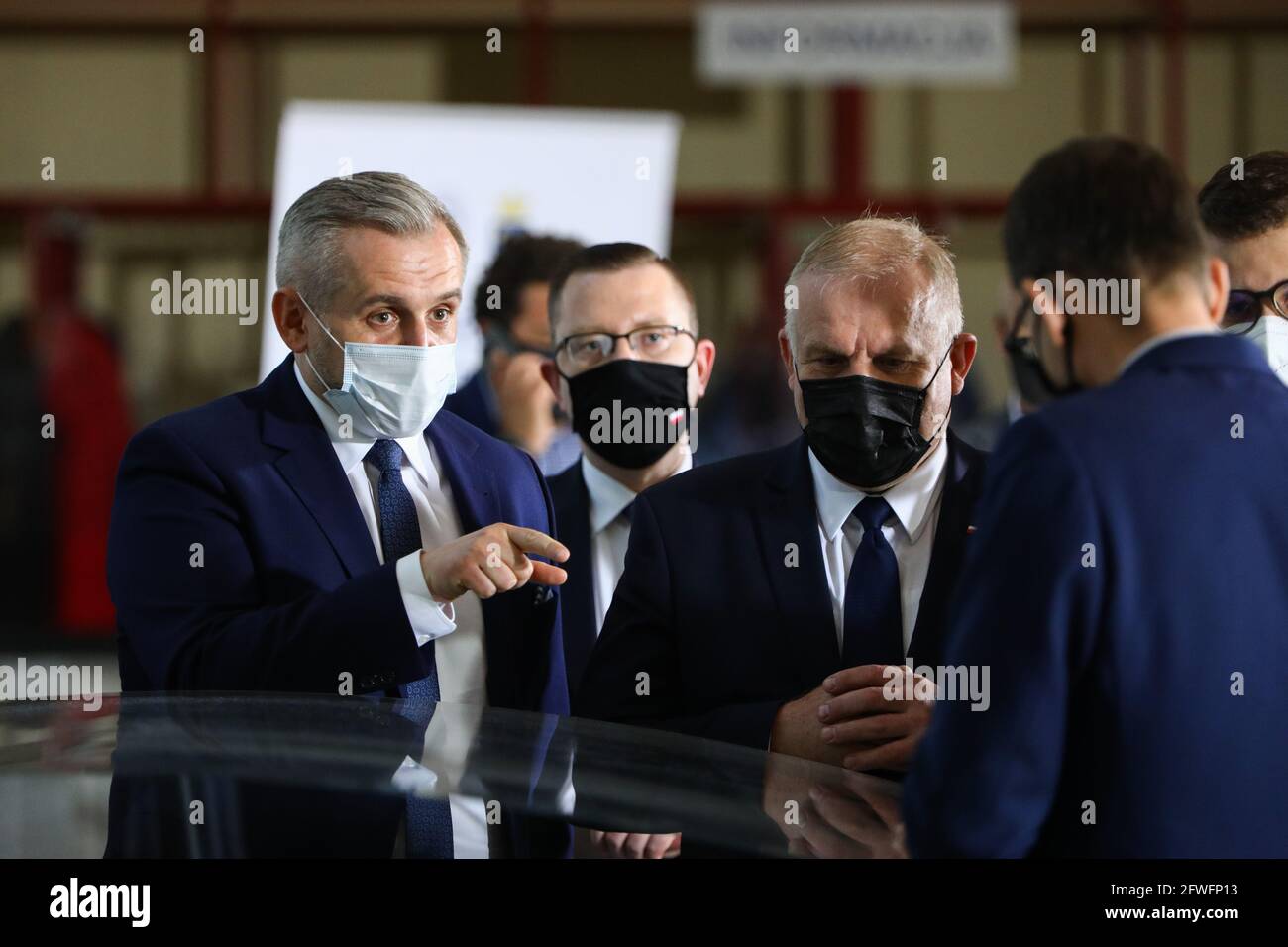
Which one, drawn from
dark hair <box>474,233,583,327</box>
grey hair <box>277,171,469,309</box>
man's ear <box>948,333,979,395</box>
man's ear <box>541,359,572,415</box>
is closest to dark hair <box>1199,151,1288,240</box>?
man's ear <box>948,333,979,395</box>

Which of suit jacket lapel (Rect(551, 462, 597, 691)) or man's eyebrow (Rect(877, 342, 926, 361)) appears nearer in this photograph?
man's eyebrow (Rect(877, 342, 926, 361))

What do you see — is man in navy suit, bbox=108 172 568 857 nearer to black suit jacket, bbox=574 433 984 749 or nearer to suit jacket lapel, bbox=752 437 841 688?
black suit jacket, bbox=574 433 984 749

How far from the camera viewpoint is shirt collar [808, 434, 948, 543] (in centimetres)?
212

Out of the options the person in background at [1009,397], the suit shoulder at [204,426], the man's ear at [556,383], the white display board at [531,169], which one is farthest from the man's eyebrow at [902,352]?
the white display board at [531,169]

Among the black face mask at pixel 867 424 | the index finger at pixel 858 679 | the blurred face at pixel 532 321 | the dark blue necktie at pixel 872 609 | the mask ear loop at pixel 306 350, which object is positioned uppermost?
the blurred face at pixel 532 321

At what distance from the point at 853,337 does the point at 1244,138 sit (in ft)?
24.1

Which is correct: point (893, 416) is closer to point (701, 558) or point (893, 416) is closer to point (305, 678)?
point (701, 558)

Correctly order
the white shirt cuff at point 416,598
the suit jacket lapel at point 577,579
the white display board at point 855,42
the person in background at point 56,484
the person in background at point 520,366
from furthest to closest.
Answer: the white display board at point 855,42 < the person in background at point 56,484 < the person in background at point 520,366 < the suit jacket lapel at point 577,579 < the white shirt cuff at point 416,598

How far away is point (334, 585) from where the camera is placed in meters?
2.12

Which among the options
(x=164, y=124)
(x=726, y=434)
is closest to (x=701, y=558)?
(x=726, y=434)

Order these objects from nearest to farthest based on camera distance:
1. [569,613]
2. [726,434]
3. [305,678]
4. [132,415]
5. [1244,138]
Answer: [305,678] → [569,613] → [726,434] → [132,415] → [1244,138]

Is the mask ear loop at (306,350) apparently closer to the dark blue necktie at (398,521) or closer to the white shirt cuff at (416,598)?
the dark blue necktie at (398,521)

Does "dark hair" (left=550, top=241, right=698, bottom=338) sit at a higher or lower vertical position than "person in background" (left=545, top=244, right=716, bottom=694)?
higher

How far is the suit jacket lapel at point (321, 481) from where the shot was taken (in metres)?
2.14
